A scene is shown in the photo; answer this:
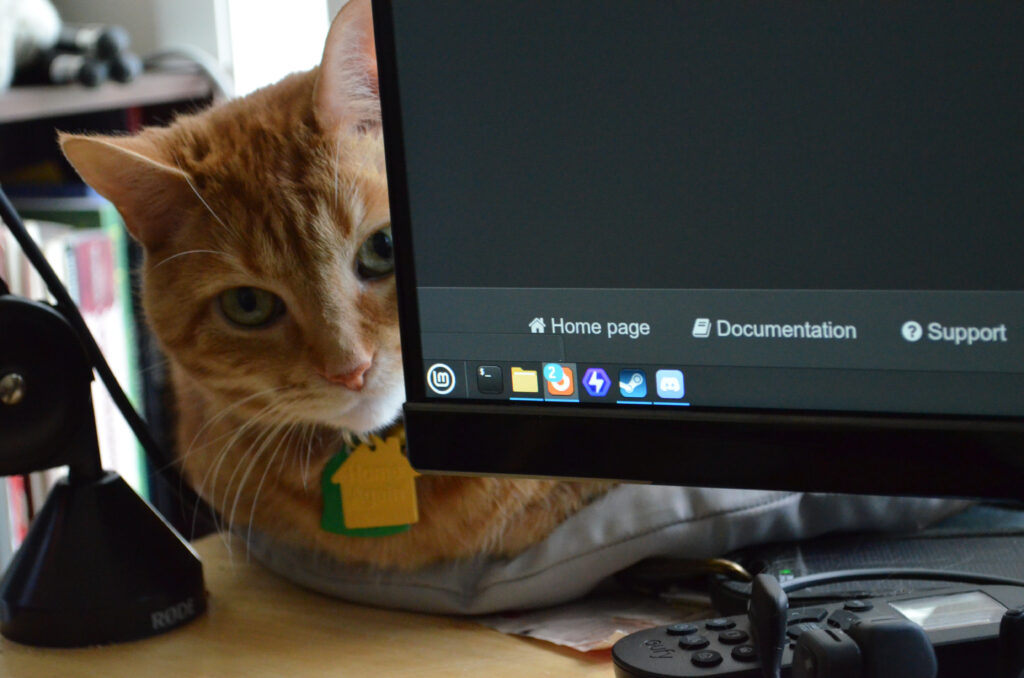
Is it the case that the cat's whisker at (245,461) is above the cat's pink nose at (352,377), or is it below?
below

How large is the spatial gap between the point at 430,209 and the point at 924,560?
1.29 feet

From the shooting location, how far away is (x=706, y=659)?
505 millimetres

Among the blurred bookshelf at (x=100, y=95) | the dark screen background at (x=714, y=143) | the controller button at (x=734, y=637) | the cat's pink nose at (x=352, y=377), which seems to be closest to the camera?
the dark screen background at (x=714, y=143)

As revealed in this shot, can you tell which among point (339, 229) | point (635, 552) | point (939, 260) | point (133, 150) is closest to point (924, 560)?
point (635, 552)

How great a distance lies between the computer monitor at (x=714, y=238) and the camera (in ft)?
1.37

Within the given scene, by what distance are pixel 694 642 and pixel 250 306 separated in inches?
14.4

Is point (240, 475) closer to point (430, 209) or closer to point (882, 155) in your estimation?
point (430, 209)

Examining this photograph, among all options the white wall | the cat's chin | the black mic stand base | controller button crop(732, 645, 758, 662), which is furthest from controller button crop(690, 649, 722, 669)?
the white wall

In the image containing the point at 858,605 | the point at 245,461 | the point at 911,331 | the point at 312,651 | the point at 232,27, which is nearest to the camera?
the point at 911,331

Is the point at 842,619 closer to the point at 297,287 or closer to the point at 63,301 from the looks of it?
the point at 297,287

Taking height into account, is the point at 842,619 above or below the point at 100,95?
below

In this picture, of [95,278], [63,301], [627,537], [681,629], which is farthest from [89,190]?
[681,629]

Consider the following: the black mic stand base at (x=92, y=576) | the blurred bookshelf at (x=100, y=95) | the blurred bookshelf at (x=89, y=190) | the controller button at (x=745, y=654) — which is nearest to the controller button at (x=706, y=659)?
the controller button at (x=745, y=654)

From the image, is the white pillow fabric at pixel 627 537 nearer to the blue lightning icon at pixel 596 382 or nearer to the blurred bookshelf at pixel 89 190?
the blue lightning icon at pixel 596 382
